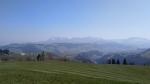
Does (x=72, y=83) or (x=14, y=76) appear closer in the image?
(x=72, y=83)

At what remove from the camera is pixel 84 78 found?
59.4ft

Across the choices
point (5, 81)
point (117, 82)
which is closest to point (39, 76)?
point (5, 81)

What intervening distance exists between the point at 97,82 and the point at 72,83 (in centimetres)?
210

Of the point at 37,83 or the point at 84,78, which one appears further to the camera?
the point at 84,78

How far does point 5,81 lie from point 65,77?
5003mm

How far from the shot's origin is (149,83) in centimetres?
1822

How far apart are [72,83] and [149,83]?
6919 mm

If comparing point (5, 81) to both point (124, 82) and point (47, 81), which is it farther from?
point (124, 82)

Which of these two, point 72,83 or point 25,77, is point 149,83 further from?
point 25,77

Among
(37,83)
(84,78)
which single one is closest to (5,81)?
(37,83)

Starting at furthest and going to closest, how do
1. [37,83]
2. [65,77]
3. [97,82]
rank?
[65,77] → [97,82] → [37,83]

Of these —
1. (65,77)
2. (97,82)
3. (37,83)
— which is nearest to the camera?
(37,83)

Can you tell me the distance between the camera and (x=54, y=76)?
1836 centimetres

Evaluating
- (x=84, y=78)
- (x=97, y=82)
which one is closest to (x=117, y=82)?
(x=97, y=82)
